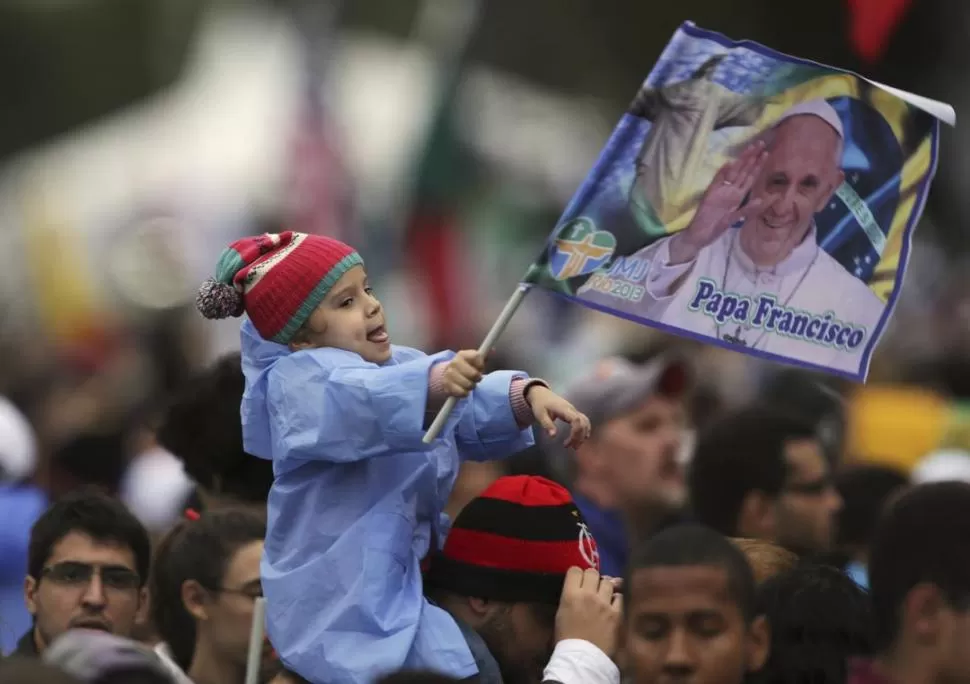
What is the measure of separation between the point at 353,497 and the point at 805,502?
3222mm

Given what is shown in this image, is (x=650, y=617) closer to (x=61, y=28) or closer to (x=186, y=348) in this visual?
(x=186, y=348)

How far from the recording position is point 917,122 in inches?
250

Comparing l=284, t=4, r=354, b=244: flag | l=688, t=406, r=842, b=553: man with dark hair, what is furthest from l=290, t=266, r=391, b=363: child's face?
l=284, t=4, r=354, b=244: flag

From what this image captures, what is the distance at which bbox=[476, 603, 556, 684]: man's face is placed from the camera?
20.6 ft

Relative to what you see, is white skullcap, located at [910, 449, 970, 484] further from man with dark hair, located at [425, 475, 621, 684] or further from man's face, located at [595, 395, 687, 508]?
man with dark hair, located at [425, 475, 621, 684]

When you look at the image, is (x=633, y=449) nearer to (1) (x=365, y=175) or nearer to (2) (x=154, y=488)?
(2) (x=154, y=488)

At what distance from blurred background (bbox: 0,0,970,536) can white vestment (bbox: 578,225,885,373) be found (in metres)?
2.24

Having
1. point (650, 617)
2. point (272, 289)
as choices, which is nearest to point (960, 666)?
point (650, 617)

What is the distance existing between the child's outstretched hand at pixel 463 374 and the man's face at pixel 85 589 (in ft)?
5.74

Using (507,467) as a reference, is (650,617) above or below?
above

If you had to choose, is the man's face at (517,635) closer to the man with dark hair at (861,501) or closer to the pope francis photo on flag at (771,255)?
the pope francis photo on flag at (771,255)

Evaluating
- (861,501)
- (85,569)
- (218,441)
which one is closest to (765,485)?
(861,501)

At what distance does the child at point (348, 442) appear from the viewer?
5848mm

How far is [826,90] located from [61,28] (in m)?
41.7
